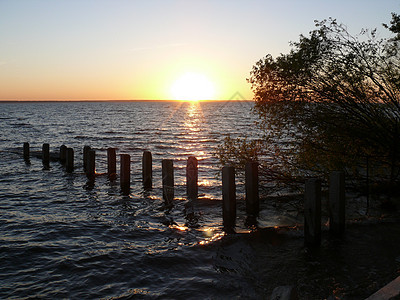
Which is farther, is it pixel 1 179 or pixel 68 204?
pixel 1 179

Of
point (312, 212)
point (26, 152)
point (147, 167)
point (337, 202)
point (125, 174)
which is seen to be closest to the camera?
point (312, 212)

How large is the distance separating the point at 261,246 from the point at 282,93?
4.87 m

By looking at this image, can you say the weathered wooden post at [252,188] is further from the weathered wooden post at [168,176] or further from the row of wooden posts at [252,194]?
the weathered wooden post at [168,176]

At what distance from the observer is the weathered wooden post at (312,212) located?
25.1 ft

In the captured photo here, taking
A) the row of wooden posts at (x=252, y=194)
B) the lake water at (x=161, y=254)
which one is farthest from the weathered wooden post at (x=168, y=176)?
the lake water at (x=161, y=254)

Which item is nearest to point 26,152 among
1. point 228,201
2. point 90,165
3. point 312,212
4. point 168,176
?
point 90,165

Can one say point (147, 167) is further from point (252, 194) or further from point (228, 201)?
point (252, 194)

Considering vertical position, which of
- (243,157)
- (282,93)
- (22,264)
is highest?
(282,93)

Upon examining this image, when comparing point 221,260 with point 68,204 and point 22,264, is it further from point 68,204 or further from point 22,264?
point 68,204

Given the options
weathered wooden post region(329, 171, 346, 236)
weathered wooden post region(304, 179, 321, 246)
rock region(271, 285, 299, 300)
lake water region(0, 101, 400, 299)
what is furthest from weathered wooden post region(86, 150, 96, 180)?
rock region(271, 285, 299, 300)

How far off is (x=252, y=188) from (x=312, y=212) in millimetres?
2353

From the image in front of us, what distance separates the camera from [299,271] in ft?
22.9

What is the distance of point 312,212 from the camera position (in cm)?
779

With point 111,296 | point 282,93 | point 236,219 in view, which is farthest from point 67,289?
point 282,93
